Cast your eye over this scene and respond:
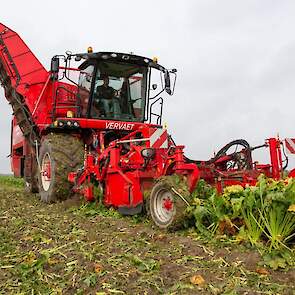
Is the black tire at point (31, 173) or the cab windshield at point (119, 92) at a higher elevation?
the cab windshield at point (119, 92)

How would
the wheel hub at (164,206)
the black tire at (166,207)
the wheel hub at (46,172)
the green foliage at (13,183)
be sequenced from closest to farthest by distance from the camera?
the black tire at (166,207)
the wheel hub at (164,206)
the wheel hub at (46,172)
the green foliage at (13,183)

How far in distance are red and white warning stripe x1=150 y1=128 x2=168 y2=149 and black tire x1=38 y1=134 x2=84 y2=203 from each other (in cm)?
203

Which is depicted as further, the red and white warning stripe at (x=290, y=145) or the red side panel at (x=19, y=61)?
the red side panel at (x=19, y=61)

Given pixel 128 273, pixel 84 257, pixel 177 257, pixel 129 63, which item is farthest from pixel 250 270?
pixel 129 63

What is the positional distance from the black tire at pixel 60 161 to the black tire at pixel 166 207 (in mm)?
2421

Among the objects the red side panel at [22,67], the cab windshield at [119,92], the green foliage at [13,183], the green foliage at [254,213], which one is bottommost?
the green foliage at [254,213]

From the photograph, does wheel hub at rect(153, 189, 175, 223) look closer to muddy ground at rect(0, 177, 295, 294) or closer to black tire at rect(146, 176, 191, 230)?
black tire at rect(146, 176, 191, 230)

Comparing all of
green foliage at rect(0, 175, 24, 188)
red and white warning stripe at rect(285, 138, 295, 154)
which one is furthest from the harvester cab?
green foliage at rect(0, 175, 24, 188)

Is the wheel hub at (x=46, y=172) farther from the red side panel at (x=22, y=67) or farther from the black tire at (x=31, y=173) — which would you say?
the red side panel at (x=22, y=67)

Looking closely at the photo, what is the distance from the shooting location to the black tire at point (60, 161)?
7.33 m

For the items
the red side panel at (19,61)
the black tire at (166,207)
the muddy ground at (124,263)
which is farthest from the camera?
the red side panel at (19,61)

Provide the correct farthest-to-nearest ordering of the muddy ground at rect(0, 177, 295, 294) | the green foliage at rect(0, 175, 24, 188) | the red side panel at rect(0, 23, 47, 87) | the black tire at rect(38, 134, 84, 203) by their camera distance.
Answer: the green foliage at rect(0, 175, 24, 188)
the red side panel at rect(0, 23, 47, 87)
the black tire at rect(38, 134, 84, 203)
the muddy ground at rect(0, 177, 295, 294)

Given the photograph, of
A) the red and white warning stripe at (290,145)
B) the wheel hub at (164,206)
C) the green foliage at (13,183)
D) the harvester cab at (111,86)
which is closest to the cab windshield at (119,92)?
the harvester cab at (111,86)

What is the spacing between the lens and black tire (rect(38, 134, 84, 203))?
24.1 feet
